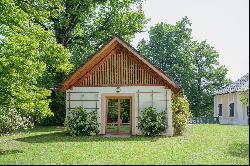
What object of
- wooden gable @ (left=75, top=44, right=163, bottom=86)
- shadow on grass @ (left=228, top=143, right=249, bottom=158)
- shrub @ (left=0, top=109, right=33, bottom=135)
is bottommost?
shadow on grass @ (left=228, top=143, right=249, bottom=158)

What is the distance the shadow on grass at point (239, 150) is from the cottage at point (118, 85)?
19.1 ft

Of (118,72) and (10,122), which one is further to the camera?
(10,122)

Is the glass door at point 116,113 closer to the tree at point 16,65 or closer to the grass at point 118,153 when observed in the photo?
the grass at point 118,153

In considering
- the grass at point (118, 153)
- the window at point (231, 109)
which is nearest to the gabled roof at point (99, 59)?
the grass at point (118, 153)

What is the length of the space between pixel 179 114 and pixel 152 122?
262cm

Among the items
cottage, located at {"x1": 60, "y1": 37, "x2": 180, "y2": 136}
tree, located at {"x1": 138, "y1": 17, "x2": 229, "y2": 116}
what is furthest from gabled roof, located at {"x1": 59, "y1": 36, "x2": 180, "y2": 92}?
tree, located at {"x1": 138, "y1": 17, "x2": 229, "y2": 116}

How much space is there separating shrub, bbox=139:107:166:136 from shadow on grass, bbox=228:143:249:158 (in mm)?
5214

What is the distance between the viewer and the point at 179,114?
2288 centimetres

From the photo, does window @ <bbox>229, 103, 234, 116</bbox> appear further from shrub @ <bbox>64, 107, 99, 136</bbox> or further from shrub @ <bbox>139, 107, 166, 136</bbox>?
shrub @ <bbox>64, 107, 99, 136</bbox>

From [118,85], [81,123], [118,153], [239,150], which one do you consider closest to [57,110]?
[81,123]

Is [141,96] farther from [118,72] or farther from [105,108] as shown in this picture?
[105,108]

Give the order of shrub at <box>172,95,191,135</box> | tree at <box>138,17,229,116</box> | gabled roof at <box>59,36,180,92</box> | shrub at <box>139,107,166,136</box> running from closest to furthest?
1. shrub at <box>139,107,166,136</box>
2. gabled roof at <box>59,36,180,92</box>
3. shrub at <box>172,95,191,135</box>
4. tree at <box>138,17,229,116</box>

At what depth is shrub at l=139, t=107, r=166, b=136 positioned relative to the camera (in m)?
21.0

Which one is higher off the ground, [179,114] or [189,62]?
[189,62]
